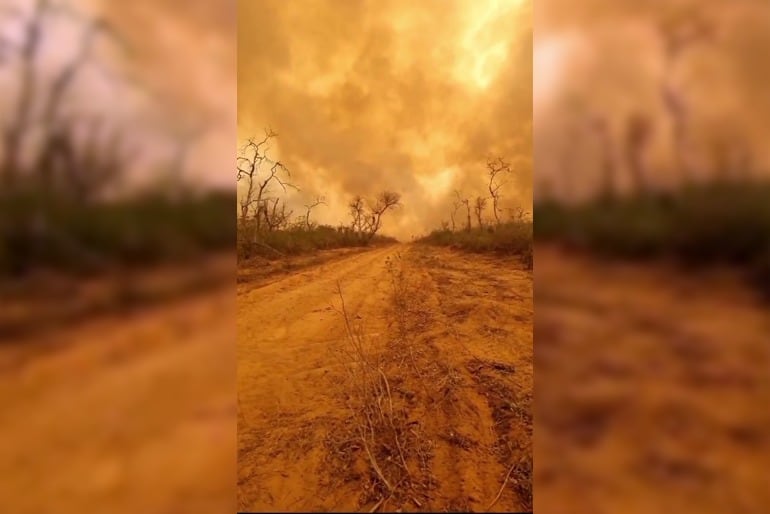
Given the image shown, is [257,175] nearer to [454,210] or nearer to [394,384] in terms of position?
[454,210]

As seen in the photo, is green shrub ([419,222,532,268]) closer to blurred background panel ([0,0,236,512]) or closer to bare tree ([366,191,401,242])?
bare tree ([366,191,401,242])

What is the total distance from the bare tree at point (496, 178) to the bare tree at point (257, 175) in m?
0.76

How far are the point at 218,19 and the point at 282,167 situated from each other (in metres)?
0.53

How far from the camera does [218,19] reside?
63.1 inches

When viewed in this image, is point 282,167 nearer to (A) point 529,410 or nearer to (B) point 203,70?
(B) point 203,70

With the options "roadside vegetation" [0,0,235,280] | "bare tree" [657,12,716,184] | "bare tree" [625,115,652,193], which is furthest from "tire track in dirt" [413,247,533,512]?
"roadside vegetation" [0,0,235,280]

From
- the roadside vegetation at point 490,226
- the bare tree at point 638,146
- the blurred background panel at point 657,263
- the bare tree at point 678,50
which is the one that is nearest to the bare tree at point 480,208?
the roadside vegetation at point 490,226

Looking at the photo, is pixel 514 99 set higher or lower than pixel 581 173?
higher

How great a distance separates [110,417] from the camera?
133cm

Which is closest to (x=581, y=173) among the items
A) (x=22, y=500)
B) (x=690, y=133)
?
(x=690, y=133)

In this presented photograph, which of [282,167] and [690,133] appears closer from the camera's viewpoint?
[690,133]

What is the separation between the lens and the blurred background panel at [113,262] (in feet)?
4.18

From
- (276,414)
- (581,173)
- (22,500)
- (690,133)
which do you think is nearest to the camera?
(22,500)

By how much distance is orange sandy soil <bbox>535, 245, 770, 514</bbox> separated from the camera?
1308mm
